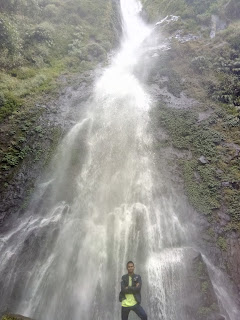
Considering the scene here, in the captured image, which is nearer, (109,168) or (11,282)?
(11,282)

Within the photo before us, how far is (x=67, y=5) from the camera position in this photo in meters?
25.2

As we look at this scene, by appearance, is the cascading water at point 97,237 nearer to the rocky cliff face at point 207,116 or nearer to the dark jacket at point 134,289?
the rocky cliff face at point 207,116

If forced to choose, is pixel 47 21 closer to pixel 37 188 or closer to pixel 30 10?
pixel 30 10

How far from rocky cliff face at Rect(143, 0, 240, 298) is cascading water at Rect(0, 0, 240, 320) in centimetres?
125

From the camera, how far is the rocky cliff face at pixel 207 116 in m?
10.3

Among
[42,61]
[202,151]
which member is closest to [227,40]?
[202,151]

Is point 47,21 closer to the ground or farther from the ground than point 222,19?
closer to the ground

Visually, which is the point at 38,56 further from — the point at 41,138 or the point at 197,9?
the point at 197,9

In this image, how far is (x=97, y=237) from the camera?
9.31 meters

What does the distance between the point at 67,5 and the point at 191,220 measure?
26.2 m

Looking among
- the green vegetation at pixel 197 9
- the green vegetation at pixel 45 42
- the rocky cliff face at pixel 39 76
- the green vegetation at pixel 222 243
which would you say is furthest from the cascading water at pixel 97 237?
the green vegetation at pixel 197 9

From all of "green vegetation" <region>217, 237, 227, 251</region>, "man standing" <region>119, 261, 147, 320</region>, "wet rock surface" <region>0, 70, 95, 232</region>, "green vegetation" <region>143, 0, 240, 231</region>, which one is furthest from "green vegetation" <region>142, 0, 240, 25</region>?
"man standing" <region>119, 261, 147, 320</region>

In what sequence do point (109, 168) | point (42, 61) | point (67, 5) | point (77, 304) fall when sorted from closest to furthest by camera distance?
point (77, 304) < point (109, 168) < point (42, 61) < point (67, 5)

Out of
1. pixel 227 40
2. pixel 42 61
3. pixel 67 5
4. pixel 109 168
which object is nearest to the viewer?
pixel 109 168
